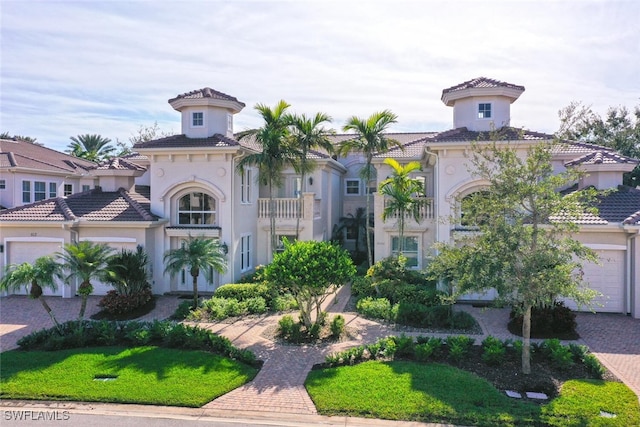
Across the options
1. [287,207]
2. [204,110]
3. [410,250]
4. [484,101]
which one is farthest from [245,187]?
[484,101]

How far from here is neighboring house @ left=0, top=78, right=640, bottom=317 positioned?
18.1m

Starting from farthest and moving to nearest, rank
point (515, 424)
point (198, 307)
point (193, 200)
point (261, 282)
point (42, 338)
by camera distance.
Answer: point (193, 200) < point (261, 282) < point (198, 307) < point (42, 338) < point (515, 424)

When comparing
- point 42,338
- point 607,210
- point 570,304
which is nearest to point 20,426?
point 42,338

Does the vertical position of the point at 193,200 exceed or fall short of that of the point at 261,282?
it exceeds it

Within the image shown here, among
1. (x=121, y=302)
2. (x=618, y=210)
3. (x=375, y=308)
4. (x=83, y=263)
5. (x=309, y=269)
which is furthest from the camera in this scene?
(x=618, y=210)

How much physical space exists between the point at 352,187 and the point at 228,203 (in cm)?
1233

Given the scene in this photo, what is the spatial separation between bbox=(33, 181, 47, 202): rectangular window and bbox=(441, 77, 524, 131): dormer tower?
24.9m

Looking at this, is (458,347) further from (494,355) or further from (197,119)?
(197,119)

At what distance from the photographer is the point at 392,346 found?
38.3 ft

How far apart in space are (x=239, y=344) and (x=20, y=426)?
222 inches

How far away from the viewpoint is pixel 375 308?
16.1m

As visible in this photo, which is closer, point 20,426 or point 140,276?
point 20,426

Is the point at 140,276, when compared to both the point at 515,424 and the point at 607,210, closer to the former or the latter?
the point at 515,424

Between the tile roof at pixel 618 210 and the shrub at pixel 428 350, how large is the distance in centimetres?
784
